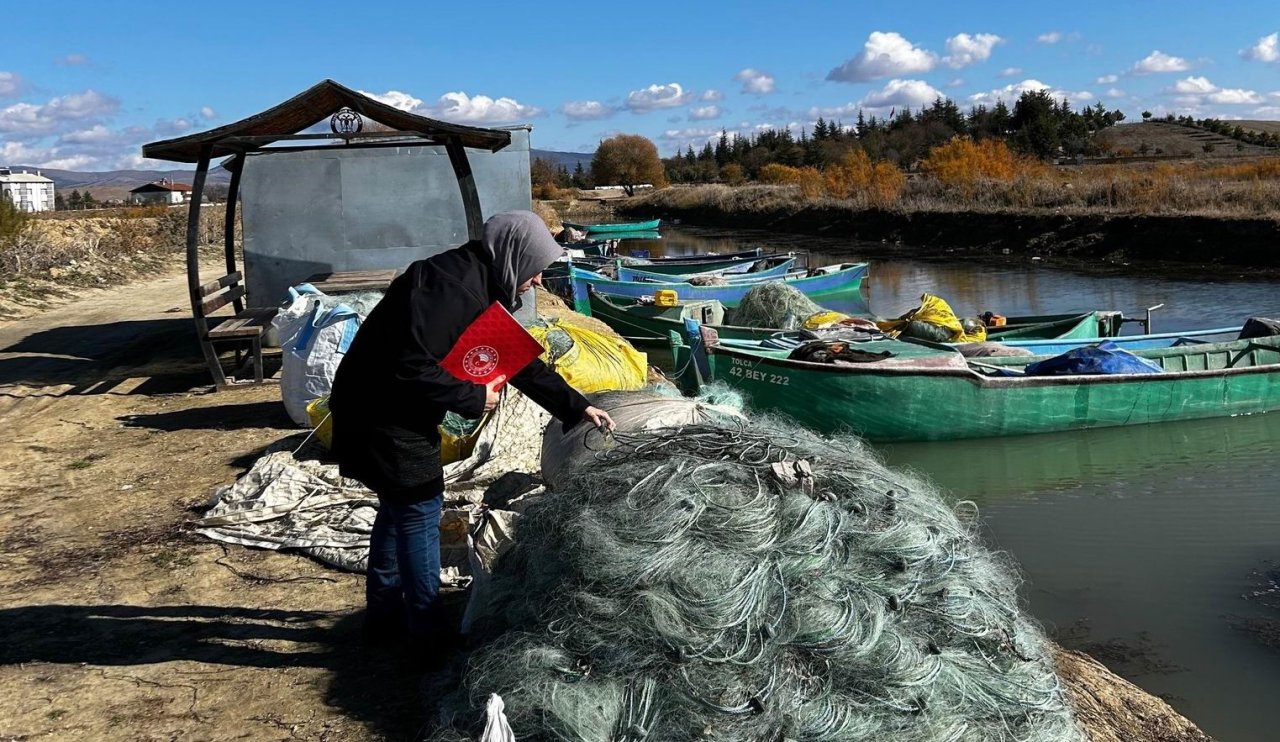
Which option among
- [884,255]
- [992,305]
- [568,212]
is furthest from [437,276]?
[568,212]

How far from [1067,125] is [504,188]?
224 feet

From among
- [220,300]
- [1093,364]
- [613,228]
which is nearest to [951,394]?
[1093,364]

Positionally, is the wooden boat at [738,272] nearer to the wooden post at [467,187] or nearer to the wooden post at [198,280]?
the wooden post at [467,187]

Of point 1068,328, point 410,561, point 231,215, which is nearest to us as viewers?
point 410,561

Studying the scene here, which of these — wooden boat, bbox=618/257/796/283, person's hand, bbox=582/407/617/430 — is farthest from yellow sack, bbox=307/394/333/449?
wooden boat, bbox=618/257/796/283

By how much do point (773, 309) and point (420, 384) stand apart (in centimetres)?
1220

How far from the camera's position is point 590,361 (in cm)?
710

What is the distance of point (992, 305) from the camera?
72.1 ft

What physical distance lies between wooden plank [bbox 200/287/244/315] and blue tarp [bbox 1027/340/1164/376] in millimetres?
8096

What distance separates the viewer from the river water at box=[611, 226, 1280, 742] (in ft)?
18.0

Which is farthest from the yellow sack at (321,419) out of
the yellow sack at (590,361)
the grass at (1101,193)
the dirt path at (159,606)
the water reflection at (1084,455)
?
the grass at (1101,193)

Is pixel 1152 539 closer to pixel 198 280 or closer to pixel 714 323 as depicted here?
pixel 198 280

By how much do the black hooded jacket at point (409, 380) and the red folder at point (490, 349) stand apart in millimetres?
36

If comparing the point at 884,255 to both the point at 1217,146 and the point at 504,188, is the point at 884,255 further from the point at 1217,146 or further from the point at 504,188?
the point at 1217,146
